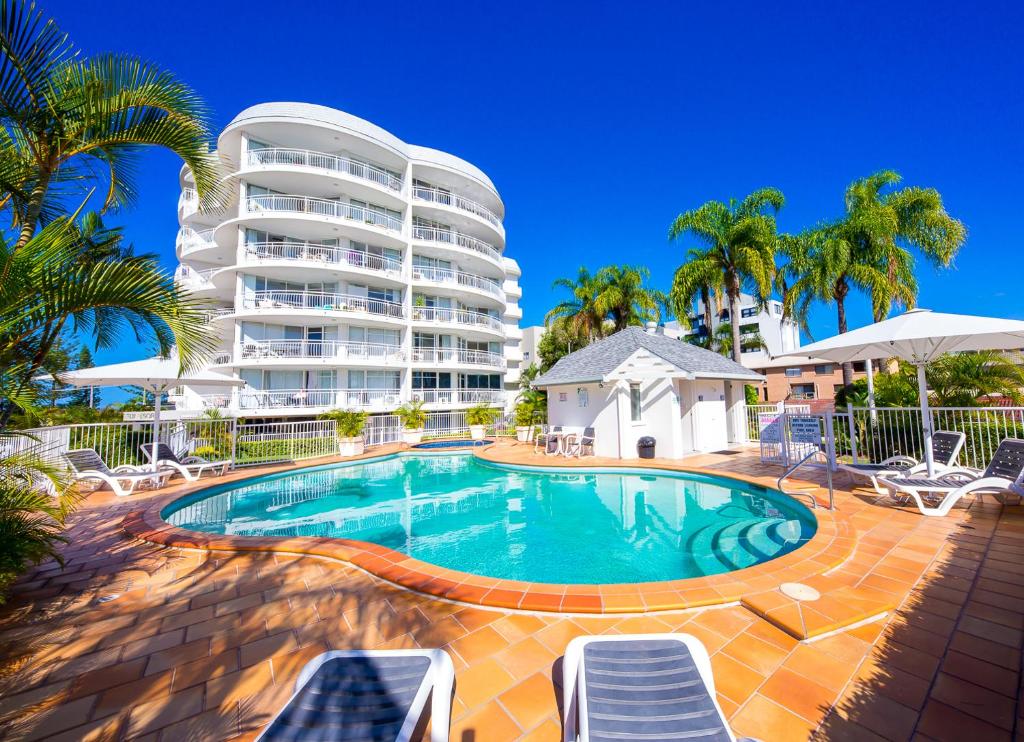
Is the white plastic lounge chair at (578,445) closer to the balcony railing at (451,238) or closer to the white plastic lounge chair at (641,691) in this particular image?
the white plastic lounge chair at (641,691)

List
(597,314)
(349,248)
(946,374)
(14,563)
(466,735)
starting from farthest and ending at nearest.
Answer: (597,314)
(349,248)
(946,374)
(14,563)
(466,735)

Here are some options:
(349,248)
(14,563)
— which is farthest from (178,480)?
(349,248)

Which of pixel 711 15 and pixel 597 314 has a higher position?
pixel 711 15

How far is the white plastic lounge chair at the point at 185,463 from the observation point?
380 inches

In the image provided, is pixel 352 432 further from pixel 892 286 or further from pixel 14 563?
pixel 892 286

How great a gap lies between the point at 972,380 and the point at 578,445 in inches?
382

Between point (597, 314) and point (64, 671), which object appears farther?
point (597, 314)

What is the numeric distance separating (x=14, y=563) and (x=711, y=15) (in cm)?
2200

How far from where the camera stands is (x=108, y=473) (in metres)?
8.72

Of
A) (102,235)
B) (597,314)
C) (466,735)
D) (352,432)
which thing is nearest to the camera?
(466,735)

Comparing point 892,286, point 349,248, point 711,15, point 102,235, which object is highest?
point 711,15

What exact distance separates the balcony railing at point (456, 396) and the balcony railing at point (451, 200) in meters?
12.1

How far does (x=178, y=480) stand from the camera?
1000cm

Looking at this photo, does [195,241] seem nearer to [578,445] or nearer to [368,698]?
[578,445]
